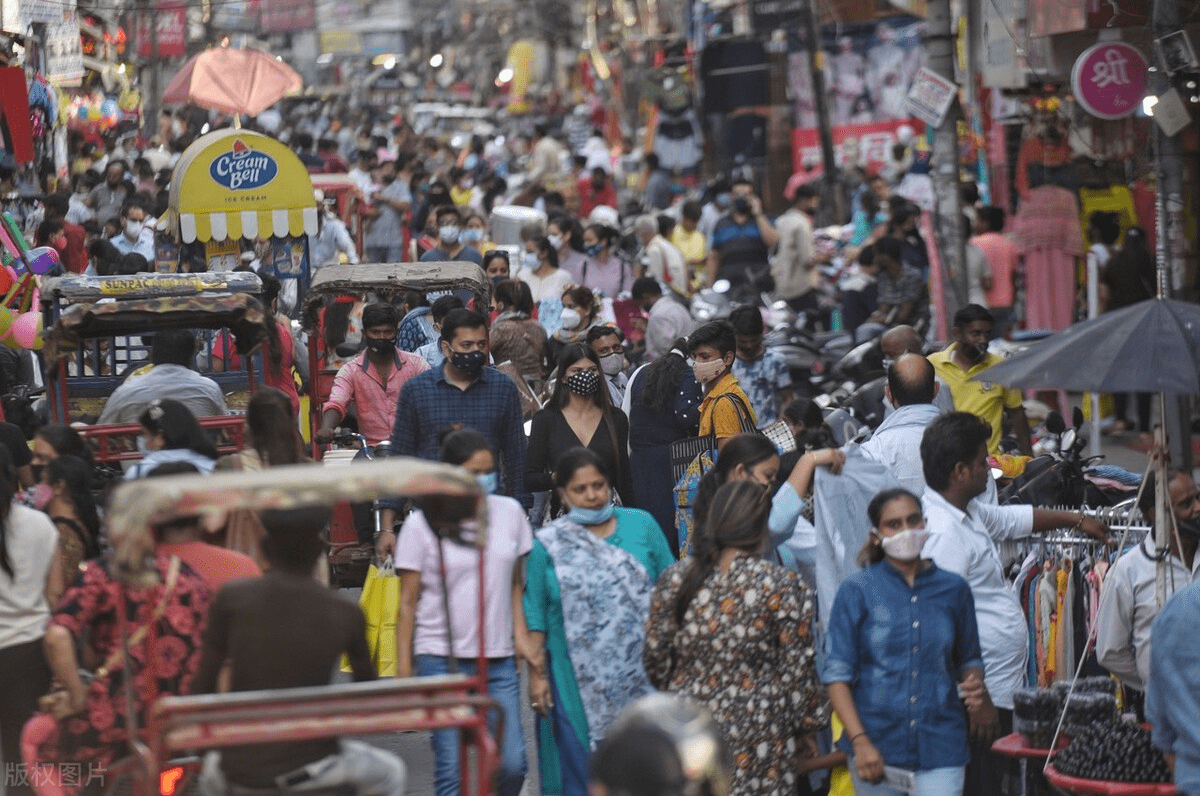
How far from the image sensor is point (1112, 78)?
14.8 meters

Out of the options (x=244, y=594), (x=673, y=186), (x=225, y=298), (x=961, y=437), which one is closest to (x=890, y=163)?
(x=673, y=186)

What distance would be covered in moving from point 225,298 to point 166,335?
1.61 ft

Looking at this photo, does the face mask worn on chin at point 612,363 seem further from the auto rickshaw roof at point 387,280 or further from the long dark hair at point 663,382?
the long dark hair at point 663,382

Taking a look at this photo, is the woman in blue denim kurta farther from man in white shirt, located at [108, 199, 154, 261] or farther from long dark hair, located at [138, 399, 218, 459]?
man in white shirt, located at [108, 199, 154, 261]

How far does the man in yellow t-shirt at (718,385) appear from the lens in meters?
10.2

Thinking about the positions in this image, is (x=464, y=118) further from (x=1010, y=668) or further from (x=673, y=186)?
(x=1010, y=668)

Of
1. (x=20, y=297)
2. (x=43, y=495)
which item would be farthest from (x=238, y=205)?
(x=43, y=495)

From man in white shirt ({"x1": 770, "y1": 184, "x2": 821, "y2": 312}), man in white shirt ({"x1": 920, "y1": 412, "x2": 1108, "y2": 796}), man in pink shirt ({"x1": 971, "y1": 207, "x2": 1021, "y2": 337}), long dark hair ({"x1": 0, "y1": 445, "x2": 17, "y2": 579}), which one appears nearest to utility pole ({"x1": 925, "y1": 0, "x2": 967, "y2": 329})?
man in pink shirt ({"x1": 971, "y1": 207, "x2": 1021, "y2": 337})

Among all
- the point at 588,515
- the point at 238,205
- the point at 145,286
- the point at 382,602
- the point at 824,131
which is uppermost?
the point at 824,131

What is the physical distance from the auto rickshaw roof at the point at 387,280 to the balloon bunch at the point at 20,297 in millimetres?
2363

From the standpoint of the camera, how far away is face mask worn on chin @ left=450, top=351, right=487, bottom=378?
372 inches

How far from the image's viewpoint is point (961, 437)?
7.74 metres

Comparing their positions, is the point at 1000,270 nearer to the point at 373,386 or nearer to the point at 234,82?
the point at 373,386

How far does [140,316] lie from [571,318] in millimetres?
4264
